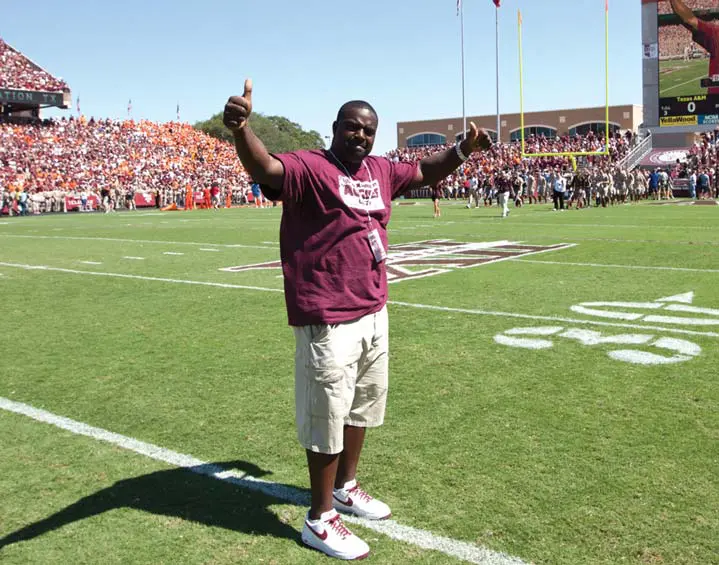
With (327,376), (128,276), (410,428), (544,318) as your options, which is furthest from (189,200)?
(327,376)

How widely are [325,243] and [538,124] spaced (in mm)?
76918

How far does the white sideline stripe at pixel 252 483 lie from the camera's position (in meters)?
2.99

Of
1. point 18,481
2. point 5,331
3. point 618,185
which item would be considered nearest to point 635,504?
point 18,481

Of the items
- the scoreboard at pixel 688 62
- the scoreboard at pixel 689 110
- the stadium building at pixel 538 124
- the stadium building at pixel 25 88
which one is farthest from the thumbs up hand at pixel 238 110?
the stadium building at pixel 538 124

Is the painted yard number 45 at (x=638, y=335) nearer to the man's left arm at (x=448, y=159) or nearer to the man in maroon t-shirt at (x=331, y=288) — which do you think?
the man's left arm at (x=448, y=159)

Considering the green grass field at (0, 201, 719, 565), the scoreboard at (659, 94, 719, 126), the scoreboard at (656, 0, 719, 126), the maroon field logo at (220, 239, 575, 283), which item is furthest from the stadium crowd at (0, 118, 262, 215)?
the green grass field at (0, 201, 719, 565)

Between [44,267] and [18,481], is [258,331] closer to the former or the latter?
[18,481]

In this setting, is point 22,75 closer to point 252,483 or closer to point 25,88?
point 25,88

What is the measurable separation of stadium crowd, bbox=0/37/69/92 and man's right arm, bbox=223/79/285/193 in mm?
59776

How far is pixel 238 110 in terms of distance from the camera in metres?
2.75

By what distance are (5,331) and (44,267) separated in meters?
5.95

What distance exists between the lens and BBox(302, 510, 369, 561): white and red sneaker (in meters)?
3.04

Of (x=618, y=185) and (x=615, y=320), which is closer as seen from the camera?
(x=615, y=320)

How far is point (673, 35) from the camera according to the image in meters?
40.5
